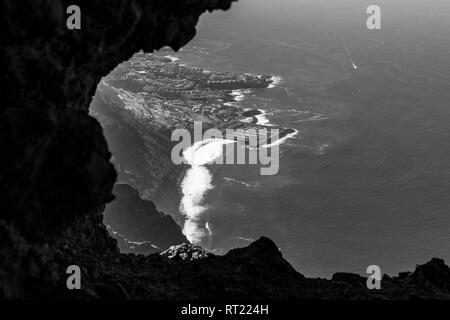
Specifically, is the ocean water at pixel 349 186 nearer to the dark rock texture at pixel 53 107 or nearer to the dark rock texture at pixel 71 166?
the dark rock texture at pixel 71 166

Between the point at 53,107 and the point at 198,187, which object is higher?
the point at 198,187

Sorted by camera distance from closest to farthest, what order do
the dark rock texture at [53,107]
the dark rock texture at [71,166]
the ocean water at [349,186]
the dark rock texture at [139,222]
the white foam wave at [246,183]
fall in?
the dark rock texture at [53,107], the dark rock texture at [71,166], the dark rock texture at [139,222], the ocean water at [349,186], the white foam wave at [246,183]

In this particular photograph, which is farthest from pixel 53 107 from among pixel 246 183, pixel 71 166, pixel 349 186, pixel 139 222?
pixel 349 186

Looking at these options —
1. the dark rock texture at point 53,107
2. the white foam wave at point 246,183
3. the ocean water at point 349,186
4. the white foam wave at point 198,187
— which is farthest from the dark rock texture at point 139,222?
the dark rock texture at point 53,107

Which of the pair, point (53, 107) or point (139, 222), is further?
point (139, 222)

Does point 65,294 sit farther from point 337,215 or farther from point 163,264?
point 337,215

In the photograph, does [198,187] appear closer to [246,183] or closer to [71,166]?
[246,183]

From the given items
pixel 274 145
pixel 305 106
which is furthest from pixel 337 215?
pixel 305 106
